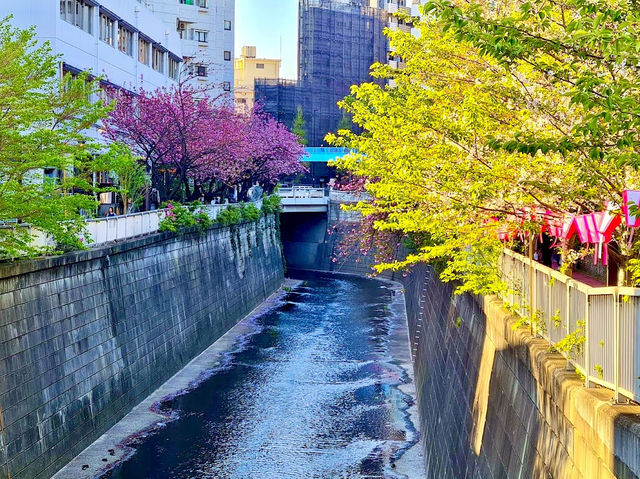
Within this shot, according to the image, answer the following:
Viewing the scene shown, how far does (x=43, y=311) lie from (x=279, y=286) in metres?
41.4

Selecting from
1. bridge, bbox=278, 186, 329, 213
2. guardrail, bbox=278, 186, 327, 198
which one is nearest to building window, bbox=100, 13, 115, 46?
bridge, bbox=278, 186, 329, 213

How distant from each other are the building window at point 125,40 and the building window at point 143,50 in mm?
2022

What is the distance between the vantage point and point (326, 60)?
106875 mm

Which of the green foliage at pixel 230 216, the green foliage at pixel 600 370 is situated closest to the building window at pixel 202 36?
the green foliage at pixel 230 216

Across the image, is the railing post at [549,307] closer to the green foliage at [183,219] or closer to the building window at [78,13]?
the green foliage at [183,219]

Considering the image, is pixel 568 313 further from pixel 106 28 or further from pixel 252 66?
pixel 252 66

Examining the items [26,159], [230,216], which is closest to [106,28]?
[230,216]

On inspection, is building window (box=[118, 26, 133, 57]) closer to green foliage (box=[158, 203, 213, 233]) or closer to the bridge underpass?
green foliage (box=[158, 203, 213, 233])

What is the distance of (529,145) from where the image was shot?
863 cm

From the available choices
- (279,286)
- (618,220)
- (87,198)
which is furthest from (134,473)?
(279,286)

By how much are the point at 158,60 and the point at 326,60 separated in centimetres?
Answer: 5279

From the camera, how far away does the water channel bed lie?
23281 mm

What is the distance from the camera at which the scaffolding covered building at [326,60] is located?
105750 mm

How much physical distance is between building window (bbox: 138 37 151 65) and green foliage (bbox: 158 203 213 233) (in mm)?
12202
